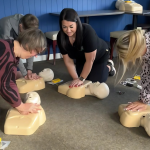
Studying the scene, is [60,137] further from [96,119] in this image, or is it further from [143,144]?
[143,144]

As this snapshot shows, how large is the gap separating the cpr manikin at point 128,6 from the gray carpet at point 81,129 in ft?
5.50

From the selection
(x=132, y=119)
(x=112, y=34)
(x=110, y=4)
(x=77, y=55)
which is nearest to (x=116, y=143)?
(x=132, y=119)

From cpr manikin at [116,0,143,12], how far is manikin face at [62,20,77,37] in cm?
174

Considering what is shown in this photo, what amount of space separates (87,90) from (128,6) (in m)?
1.82

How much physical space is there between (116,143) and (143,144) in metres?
0.16

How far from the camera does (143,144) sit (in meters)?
1.26

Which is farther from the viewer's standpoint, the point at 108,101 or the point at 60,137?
the point at 108,101

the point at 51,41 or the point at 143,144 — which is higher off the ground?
the point at 51,41

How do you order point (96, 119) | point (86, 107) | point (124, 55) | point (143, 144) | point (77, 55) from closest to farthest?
point (124, 55) < point (143, 144) < point (96, 119) < point (86, 107) < point (77, 55)

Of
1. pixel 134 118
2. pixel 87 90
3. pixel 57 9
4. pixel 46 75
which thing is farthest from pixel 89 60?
pixel 57 9

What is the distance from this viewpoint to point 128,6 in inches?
122

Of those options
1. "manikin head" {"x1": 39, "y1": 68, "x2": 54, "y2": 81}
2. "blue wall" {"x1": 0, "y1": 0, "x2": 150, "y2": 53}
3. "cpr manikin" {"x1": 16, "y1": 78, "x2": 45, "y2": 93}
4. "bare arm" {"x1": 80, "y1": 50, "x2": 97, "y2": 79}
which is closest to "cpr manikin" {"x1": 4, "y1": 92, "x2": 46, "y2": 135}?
"cpr manikin" {"x1": 16, "y1": 78, "x2": 45, "y2": 93}

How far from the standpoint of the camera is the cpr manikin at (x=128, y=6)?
10.0ft

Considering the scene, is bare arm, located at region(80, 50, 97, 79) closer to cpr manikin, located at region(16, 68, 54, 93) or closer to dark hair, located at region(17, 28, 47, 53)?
cpr manikin, located at region(16, 68, 54, 93)
